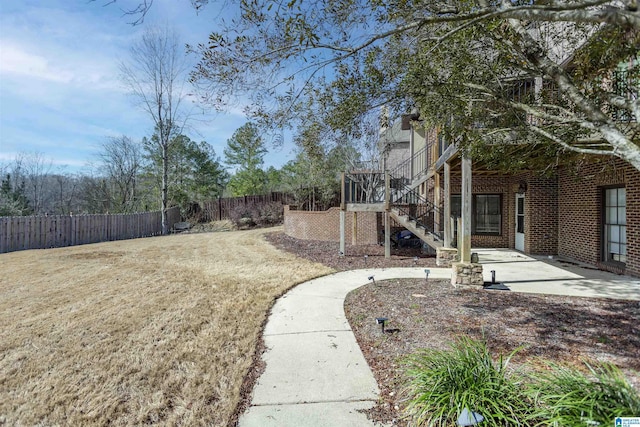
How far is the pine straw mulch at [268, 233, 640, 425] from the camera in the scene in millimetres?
3381

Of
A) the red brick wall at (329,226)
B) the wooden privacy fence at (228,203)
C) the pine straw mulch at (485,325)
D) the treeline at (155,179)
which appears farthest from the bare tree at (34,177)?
the pine straw mulch at (485,325)

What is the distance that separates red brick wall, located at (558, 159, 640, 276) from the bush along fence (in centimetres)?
1728

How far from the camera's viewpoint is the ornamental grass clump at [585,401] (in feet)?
6.53

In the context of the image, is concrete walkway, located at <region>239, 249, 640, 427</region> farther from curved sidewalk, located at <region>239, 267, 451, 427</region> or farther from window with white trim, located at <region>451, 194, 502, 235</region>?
window with white trim, located at <region>451, 194, 502, 235</region>

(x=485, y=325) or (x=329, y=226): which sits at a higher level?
(x=329, y=226)

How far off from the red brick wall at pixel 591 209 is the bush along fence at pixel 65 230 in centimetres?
1728

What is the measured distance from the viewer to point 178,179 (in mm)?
26250

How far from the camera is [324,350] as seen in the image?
12.3 ft

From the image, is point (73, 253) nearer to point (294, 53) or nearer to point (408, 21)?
point (294, 53)

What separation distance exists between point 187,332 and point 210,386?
1452 millimetres

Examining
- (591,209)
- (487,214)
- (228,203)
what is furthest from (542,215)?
(228,203)

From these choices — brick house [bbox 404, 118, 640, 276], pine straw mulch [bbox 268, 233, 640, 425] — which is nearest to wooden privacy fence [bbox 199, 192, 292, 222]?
brick house [bbox 404, 118, 640, 276]

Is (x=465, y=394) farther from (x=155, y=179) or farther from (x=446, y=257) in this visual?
(x=155, y=179)

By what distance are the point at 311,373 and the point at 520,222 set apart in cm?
1076
